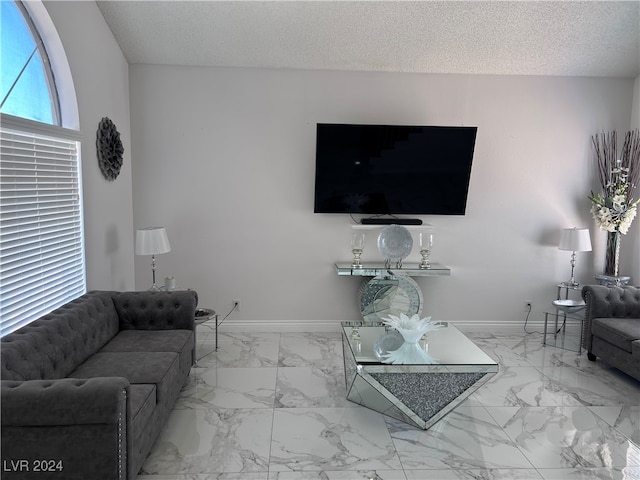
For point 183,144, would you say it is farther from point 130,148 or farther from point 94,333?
point 94,333

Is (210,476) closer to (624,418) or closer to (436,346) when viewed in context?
(436,346)

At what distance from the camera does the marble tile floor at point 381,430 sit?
8.32 feet

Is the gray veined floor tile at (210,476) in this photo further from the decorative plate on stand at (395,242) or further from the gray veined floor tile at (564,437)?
the decorative plate on stand at (395,242)

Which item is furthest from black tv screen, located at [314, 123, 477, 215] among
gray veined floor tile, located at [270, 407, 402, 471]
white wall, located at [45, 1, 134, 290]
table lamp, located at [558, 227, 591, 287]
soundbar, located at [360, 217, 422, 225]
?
gray veined floor tile, located at [270, 407, 402, 471]

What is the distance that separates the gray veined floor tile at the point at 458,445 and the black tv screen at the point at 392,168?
2.27 m

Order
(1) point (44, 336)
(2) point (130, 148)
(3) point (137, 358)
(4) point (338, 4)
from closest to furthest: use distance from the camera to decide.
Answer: (1) point (44, 336) < (3) point (137, 358) < (4) point (338, 4) < (2) point (130, 148)

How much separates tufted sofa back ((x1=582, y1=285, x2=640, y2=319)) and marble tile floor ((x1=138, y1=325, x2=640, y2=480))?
485 millimetres

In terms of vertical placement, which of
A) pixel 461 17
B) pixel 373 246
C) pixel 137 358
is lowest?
pixel 137 358

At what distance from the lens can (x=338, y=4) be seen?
3.81 meters

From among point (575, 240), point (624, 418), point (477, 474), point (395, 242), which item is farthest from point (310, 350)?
point (575, 240)

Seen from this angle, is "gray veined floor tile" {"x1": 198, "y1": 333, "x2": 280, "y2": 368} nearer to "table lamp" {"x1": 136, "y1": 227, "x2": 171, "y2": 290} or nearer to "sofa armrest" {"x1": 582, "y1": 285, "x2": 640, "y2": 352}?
"table lamp" {"x1": 136, "y1": 227, "x2": 171, "y2": 290}

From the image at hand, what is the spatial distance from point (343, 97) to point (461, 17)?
Result: 1.32 metres

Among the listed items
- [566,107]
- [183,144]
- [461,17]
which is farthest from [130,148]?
[566,107]

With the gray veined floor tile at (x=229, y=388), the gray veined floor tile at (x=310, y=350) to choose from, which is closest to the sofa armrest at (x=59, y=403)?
the gray veined floor tile at (x=229, y=388)
